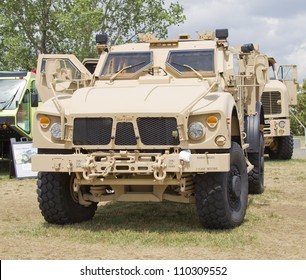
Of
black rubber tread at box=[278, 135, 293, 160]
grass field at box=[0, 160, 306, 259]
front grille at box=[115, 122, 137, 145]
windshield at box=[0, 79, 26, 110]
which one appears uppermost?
windshield at box=[0, 79, 26, 110]

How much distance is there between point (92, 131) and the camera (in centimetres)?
697

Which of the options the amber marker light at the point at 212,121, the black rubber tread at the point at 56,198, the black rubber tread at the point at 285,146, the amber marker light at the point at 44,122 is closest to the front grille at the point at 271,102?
the black rubber tread at the point at 285,146

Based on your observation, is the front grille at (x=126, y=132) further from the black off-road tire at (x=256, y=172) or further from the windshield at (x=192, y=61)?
the black off-road tire at (x=256, y=172)

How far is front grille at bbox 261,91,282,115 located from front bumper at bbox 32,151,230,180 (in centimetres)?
1007

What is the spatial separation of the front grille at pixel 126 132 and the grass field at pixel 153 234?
997mm

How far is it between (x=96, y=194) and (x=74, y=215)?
1.50 feet

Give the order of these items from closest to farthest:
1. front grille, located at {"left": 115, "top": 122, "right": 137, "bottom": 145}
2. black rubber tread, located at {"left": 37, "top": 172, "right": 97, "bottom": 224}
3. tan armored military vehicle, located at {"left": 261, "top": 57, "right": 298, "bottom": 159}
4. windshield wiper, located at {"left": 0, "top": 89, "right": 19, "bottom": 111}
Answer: front grille, located at {"left": 115, "top": 122, "right": 137, "bottom": 145}, black rubber tread, located at {"left": 37, "top": 172, "right": 97, "bottom": 224}, windshield wiper, located at {"left": 0, "top": 89, "right": 19, "bottom": 111}, tan armored military vehicle, located at {"left": 261, "top": 57, "right": 298, "bottom": 159}

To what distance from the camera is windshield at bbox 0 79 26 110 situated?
14.8 metres

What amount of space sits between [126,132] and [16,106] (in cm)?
837

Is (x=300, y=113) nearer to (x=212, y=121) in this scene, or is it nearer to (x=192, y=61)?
(x=192, y=61)

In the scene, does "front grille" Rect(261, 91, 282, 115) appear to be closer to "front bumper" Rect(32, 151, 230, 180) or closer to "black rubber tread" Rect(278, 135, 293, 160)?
"black rubber tread" Rect(278, 135, 293, 160)

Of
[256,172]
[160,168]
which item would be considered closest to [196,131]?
[160,168]

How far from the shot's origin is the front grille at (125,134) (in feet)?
22.4

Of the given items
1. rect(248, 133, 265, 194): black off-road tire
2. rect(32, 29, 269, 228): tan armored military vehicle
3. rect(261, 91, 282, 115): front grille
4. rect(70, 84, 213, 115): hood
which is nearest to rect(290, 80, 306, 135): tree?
rect(261, 91, 282, 115): front grille
